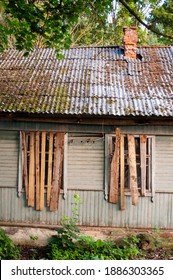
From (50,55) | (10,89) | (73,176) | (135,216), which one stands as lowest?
(135,216)

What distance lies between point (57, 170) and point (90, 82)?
2755mm

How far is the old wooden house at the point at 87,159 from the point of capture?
816cm

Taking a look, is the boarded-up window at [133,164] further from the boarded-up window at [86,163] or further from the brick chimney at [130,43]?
the brick chimney at [130,43]

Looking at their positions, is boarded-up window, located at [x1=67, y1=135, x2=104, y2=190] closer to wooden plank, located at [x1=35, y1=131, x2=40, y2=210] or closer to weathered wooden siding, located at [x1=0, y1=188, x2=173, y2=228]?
weathered wooden siding, located at [x1=0, y1=188, x2=173, y2=228]

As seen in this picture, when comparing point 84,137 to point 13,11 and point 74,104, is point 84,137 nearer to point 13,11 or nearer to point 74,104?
point 74,104

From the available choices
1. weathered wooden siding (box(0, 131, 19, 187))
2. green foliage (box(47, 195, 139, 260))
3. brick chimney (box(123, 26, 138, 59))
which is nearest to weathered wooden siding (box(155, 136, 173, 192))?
green foliage (box(47, 195, 139, 260))

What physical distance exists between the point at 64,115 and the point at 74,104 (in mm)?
409

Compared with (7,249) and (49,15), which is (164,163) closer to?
(7,249)

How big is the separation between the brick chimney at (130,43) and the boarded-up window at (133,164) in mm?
3869

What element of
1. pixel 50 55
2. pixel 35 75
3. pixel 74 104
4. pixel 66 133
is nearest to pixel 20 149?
pixel 66 133

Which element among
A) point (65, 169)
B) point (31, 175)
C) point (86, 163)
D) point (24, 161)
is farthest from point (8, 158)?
point (86, 163)

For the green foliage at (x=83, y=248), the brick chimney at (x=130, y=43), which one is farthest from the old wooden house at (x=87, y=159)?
the brick chimney at (x=130, y=43)

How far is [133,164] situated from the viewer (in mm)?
8125

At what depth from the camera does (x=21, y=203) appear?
8422 millimetres
